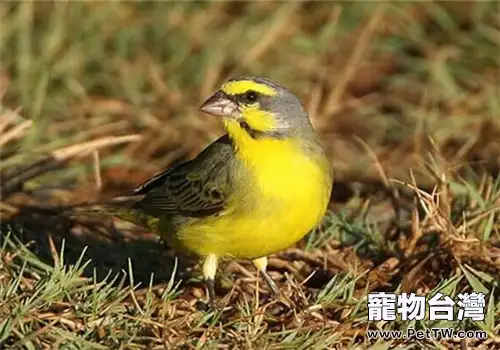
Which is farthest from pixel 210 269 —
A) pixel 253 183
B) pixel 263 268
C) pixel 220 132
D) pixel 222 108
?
pixel 220 132

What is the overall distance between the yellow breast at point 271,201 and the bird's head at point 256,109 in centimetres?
5

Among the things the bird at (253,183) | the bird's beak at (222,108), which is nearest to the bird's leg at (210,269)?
the bird at (253,183)

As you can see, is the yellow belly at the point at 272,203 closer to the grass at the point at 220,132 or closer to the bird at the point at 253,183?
the bird at the point at 253,183

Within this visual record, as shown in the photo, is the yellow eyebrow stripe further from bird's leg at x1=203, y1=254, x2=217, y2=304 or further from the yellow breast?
bird's leg at x1=203, y1=254, x2=217, y2=304

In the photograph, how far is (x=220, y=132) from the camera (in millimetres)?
7266

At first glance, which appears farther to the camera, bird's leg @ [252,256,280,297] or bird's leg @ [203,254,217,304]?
bird's leg @ [252,256,280,297]

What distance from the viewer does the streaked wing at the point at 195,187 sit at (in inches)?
190

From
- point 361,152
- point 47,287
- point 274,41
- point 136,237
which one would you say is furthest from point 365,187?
point 47,287

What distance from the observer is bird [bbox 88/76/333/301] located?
461 centimetres

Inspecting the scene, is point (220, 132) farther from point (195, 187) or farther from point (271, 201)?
point (271, 201)

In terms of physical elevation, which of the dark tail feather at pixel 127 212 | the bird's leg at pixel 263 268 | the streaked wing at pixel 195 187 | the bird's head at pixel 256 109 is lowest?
the bird's leg at pixel 263 268

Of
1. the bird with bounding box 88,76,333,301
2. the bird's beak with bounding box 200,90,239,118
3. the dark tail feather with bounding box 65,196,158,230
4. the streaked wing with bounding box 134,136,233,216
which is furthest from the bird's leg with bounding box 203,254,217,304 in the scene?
the bird's beak with bounding box 200,90,239,118

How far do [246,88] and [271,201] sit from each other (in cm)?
48

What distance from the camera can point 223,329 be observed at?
174 inches
